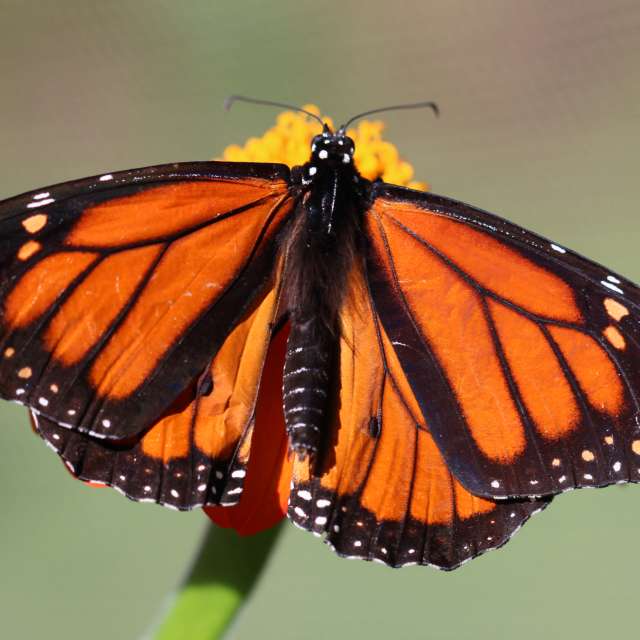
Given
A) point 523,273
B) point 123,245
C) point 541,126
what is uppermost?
point 541,126

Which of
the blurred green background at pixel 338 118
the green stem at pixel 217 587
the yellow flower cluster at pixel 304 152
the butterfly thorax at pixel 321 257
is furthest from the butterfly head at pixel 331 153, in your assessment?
the blurred green background at pixel 338 118

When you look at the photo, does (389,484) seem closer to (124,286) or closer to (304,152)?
(124,286)

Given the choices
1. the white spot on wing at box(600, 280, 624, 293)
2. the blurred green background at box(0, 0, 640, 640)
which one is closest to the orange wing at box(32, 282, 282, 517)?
the white spot on wing at box(600, 280, 624, 293)

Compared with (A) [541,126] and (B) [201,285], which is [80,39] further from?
(B) [201,285]

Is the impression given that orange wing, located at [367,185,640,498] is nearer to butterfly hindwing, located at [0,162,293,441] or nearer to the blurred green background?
butterfly hindwing, located at [0,162,293,441]

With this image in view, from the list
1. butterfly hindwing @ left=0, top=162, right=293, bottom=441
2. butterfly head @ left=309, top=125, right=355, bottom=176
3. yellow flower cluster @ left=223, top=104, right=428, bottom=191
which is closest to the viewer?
butterfly hindwing @ left=0, top=162, right=293, bottom=441

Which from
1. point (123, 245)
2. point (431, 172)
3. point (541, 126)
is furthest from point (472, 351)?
point (541, 126)

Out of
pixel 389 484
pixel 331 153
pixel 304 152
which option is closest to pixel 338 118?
pixel 304 152
